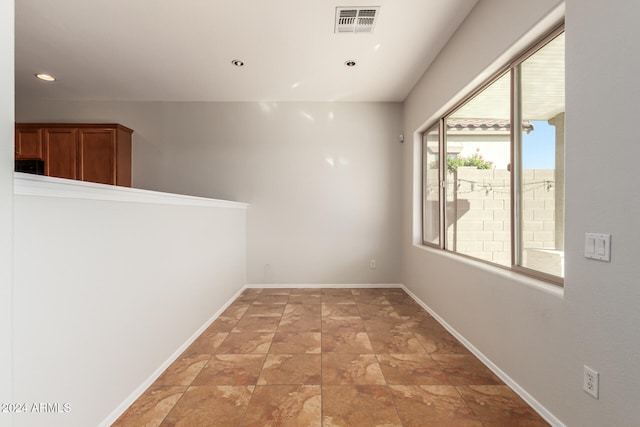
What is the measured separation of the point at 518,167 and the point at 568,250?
76cm

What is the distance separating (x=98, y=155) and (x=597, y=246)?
4.99 m

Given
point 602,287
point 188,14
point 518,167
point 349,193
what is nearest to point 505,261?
point 518,167

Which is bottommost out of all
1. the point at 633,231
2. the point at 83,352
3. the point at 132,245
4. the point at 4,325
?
the point at 83,352

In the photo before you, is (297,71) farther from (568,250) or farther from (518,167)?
(568,250)

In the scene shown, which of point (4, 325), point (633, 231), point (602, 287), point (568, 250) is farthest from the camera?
point (568, 250)

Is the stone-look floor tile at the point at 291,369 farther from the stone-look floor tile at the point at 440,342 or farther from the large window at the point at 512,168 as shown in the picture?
the large window at the point at 512,168

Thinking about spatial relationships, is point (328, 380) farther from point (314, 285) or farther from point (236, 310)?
point (314, 285)

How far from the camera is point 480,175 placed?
251 cm

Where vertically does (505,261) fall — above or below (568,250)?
below

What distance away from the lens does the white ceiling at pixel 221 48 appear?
2.30m

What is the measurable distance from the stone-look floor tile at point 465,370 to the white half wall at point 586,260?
4.1 inches

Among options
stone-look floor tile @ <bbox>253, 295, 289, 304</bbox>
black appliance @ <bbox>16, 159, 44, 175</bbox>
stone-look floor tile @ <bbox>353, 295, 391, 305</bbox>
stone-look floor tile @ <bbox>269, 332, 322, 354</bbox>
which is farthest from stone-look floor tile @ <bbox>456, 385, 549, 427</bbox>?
black appliance @ <bbox>16, 159, 44, 175</bbox>

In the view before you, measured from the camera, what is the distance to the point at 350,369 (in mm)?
2025

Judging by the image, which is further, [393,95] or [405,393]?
[393,95]
